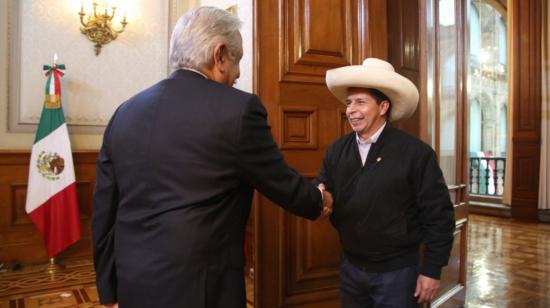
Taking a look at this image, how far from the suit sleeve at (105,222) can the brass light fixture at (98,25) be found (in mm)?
3370

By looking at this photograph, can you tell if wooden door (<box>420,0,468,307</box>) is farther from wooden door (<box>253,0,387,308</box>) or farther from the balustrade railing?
the balustrade railing

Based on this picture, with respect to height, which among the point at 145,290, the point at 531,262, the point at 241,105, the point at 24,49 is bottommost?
the point at 531,262

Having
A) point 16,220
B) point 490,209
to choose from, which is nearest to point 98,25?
point 16,220

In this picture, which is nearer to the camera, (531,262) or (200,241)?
(200,241)

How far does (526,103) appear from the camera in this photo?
641 centimetres

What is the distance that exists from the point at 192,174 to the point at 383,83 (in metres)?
0.84

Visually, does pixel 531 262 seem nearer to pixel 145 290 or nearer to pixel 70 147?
pixel 145 290

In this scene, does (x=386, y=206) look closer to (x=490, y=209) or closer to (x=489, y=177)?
→ (x=490, y=209)

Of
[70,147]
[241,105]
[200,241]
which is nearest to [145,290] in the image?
[200,241]

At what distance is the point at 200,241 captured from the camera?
41.6 inches

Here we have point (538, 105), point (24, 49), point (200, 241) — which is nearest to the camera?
point (200, 241)

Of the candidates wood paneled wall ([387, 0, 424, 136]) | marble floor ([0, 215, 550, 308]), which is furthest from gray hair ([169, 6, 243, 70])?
marble floor ([0, 215, 550, 308])

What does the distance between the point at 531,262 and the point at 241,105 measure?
4091 mm

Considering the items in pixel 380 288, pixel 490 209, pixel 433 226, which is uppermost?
pixel 433 226
